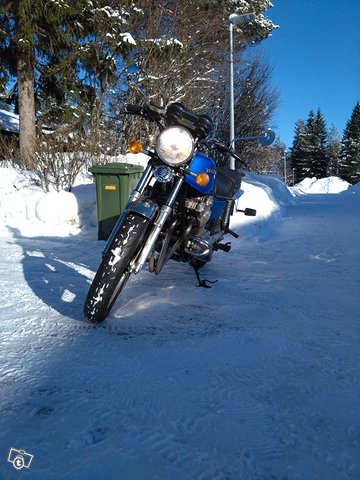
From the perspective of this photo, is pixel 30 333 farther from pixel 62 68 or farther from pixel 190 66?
pixel 190 66

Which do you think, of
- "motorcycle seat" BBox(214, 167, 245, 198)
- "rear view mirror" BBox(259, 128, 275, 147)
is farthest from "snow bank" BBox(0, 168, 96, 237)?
"rear view mirror" BBox(259, 128, 275, 147)

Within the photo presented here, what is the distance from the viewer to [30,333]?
236cm

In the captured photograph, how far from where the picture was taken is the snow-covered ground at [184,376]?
4.45ft

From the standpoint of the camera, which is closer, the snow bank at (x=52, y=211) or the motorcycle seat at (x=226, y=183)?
the motorcycle seat at (x=226, y=183)

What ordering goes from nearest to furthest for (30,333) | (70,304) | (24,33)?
1. (30,333)
2. (70,304)
3. (24,33)

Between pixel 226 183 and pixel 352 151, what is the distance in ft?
178

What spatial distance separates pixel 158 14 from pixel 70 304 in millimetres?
12235

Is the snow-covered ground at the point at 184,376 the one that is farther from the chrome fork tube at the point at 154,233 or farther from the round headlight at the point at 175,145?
the round headlight at the point at 175,145

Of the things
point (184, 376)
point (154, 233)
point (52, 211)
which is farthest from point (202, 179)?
point (52, 211)

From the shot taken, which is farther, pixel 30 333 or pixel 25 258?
pixel 25 258

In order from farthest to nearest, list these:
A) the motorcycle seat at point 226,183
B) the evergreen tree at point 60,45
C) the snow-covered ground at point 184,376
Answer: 1. the evergreen tree at point 60,45
2. the motorcycle seat at point 226,183
3. the snow-covered ground at point 184,376

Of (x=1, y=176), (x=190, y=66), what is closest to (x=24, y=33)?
(x=1, y=176)

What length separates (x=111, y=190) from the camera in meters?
5.84

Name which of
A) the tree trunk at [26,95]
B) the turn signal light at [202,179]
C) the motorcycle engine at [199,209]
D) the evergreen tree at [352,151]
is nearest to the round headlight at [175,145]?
the turn signal light at [202,179]
